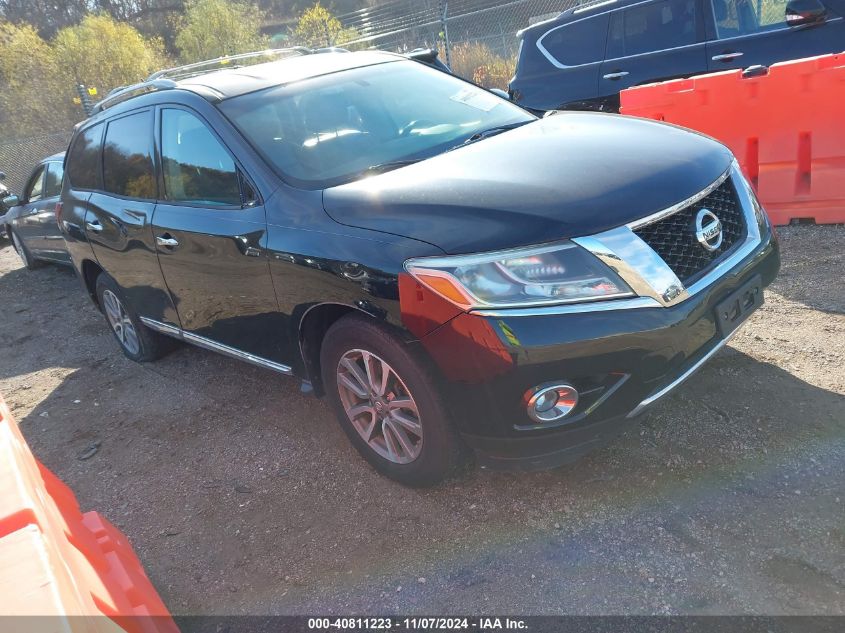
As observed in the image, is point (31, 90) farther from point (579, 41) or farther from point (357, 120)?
point (357, 120)

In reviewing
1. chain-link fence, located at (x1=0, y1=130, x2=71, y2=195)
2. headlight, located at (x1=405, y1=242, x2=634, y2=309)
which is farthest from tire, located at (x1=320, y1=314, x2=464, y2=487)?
chain-link fence, located at (x1=0, y1=130, x2=71, y2=195)

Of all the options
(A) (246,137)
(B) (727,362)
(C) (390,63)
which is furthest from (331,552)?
(C) (390,63)

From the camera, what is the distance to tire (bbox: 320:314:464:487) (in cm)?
253

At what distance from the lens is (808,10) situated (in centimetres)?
588

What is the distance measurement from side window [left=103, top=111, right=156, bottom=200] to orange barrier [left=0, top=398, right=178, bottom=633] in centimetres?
182

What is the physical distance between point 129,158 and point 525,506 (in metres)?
3.22

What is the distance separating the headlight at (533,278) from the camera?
7.52 feet

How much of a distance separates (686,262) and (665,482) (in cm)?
90

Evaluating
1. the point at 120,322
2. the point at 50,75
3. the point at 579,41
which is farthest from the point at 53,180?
the point at 50,75

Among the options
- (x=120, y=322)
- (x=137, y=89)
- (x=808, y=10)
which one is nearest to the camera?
(x=137, y=89)

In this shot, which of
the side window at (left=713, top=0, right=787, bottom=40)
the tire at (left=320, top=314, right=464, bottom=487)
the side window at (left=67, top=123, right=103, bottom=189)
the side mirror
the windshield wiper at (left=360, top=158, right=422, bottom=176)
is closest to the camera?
the tire at (left=320, top=314, right=464, bottom=487)

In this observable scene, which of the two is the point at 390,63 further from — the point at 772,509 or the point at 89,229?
the point at 772,509

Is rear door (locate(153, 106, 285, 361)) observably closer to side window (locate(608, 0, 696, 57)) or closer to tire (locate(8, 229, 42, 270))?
side window (locate(608, 0, 696, 57))

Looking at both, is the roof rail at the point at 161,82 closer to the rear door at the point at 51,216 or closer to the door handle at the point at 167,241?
the door handle at the point at 167,241
